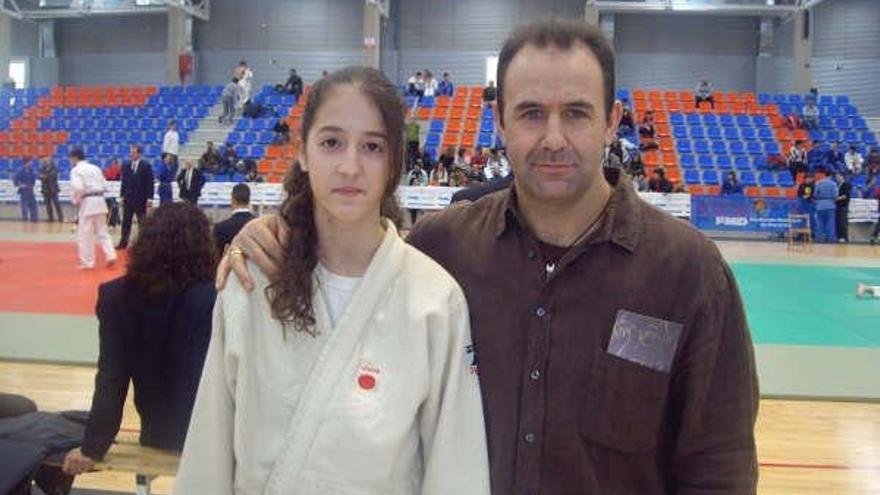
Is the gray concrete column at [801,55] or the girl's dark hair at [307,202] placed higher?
the gray concrete column at [801,55]

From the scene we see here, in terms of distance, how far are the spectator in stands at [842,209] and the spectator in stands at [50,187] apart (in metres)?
17.6

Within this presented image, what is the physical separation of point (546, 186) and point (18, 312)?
25.2 ft

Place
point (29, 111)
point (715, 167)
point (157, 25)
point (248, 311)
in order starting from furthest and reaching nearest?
point (157, 25) → point (29, 111) → point (715, 167) → point (248, 311)

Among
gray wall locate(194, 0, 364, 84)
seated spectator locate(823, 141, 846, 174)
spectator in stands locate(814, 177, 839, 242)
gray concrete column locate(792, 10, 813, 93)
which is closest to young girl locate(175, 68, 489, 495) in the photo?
spectator in stands locate(814, 177, 839, 242)

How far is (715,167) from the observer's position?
2188 cm

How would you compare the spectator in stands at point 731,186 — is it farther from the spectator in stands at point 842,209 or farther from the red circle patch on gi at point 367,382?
the red circle patch on gi at point 367,382

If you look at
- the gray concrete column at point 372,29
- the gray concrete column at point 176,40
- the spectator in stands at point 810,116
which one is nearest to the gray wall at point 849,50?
the spectator in stands at point 810,116

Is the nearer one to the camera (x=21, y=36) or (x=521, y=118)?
(x=521, y=118)

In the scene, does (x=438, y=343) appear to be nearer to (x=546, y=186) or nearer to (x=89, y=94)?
(x=546, y=186)

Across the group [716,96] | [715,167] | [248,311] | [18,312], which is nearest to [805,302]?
[18,312]

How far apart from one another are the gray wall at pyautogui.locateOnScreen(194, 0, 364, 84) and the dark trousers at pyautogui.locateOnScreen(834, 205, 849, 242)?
641 inches

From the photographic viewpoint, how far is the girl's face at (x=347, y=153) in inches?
74.5

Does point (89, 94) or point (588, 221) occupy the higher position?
point (89, 94)

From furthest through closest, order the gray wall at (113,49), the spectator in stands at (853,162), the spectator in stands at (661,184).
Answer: the gray wall at (113,49) → the spectator in stands at (853,162) → the spectator in stands at (661,184)
